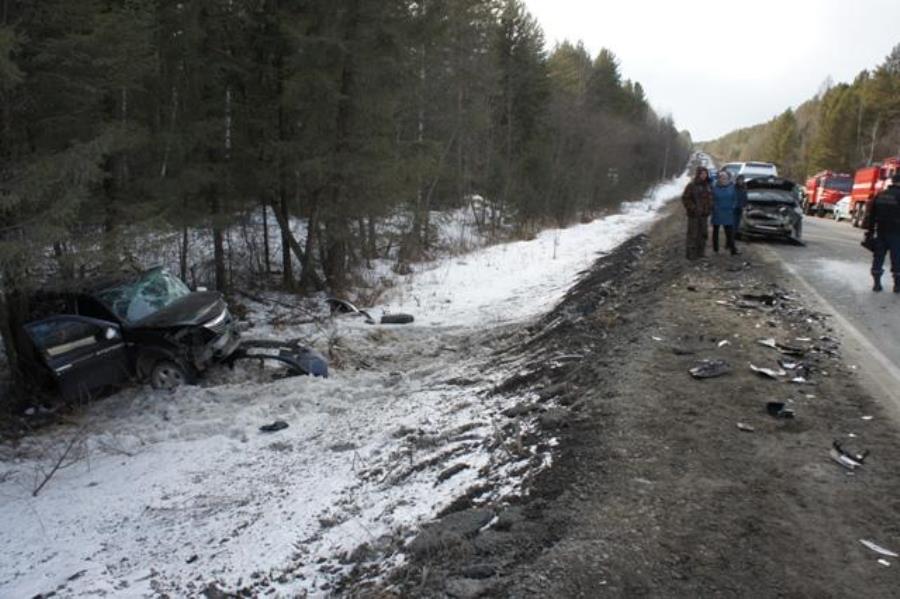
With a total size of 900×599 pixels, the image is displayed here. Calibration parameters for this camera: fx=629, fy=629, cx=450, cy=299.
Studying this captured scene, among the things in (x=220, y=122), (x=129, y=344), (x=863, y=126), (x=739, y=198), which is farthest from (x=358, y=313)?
(x=863, y=126)

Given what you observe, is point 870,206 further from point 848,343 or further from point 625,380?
point 625,380

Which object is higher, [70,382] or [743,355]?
[743,355]

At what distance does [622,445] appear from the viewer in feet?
15.8

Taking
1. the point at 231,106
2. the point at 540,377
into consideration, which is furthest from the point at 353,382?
the point at 231,106

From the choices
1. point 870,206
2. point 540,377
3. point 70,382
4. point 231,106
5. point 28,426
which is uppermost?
point 231,106

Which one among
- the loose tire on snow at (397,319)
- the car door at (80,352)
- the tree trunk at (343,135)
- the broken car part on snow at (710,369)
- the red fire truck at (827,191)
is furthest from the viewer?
the red fire truck at (827,191)

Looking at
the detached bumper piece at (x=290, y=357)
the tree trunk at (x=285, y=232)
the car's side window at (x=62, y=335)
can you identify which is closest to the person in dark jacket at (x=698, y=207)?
the detached bumper piece at (x=290, y=357)

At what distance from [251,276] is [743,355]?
13775 mm

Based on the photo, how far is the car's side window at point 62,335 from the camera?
30.1ft

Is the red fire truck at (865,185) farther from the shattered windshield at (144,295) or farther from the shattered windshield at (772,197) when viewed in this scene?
the shattered windshield at (144,295)

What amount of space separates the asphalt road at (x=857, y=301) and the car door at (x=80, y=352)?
9872mm

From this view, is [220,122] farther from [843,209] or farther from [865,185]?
[843,209]

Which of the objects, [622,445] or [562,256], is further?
[562,256]

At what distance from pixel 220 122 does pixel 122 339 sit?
255 inches
